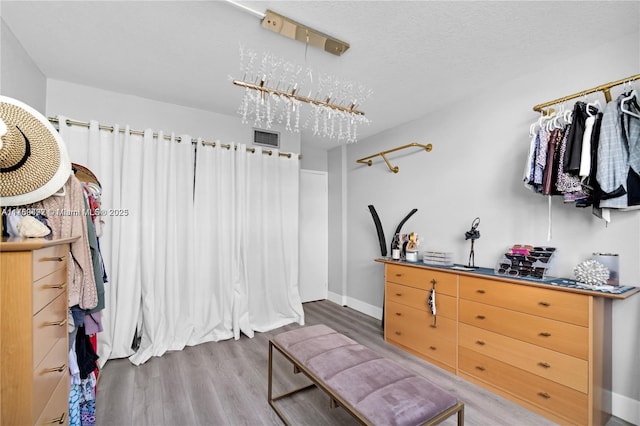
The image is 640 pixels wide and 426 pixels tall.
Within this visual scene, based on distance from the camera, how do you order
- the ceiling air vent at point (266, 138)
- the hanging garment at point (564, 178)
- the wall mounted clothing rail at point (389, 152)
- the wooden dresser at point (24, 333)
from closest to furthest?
1. the wooden dresser at point (24, 333)
2. the hanging garment at point (564, 178)
3. the wall mounted clothing rail at point (389, 152)
4. the ceiling air vent at point (266, 138)

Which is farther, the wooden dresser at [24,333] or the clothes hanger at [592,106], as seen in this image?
the clothes hanger at [592,106]

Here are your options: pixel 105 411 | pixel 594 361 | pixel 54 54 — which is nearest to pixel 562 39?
pixel 594 361

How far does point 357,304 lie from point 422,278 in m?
1.69

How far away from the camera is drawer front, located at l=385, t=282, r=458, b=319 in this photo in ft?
8.09

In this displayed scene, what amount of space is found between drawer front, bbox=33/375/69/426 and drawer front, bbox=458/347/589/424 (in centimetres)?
263

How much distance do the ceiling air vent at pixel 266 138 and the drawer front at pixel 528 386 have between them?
119 inches

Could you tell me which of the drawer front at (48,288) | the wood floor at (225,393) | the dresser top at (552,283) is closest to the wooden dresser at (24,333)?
the drawer front at (48,288)

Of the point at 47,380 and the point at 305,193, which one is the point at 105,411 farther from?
the point at 305,193

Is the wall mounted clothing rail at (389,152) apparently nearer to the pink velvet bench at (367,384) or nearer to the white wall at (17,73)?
the pink velvet bench at (367,384)

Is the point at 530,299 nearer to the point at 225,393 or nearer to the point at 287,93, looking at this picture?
the point at 287,93

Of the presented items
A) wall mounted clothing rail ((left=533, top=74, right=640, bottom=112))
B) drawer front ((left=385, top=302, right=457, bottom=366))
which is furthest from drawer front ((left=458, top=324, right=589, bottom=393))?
wall mounted clothing rail ((left=533, top=74, right=640, bottom=112))

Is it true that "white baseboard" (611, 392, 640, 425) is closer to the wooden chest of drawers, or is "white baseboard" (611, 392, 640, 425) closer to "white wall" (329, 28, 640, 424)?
"white wall" (329, 28, 640, 424)

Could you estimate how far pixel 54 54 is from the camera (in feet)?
7.12

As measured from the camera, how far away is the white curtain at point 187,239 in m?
2.66
